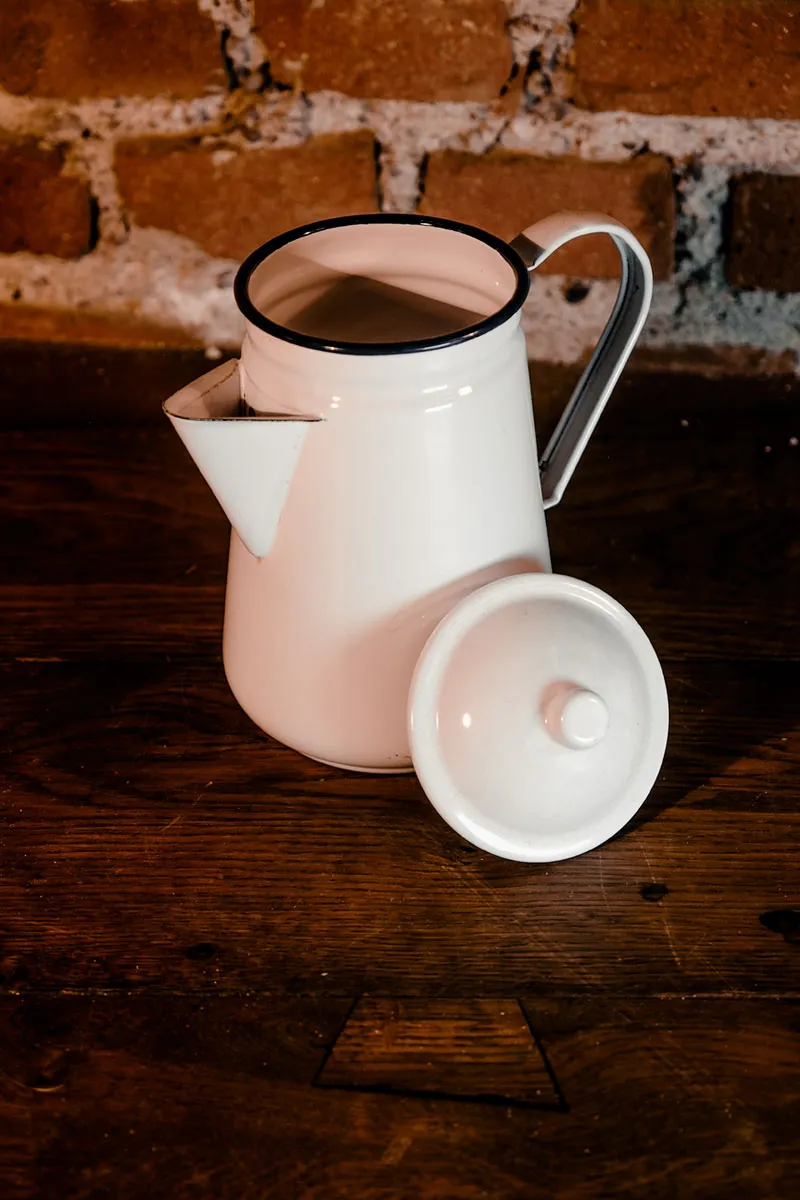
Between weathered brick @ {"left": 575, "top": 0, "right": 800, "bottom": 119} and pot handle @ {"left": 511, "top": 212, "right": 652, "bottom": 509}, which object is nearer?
pot handle @ {"left": 511, "top": 212, "right": 652, "bottom": 509}

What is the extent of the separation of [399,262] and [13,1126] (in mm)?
373

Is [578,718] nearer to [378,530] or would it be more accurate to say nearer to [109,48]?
[378,530]

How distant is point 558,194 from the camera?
29.3 inches

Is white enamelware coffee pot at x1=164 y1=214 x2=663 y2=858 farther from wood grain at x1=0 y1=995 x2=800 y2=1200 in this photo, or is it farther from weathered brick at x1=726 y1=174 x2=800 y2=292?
weathered brick at x1=726 y1=174 x2=800 y2=292

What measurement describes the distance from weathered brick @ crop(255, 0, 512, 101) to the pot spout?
1.10 feet

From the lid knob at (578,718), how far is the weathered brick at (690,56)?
0.44 metres

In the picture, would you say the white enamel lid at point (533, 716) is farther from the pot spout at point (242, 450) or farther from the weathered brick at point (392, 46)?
the weathered brick at point (392, 46)

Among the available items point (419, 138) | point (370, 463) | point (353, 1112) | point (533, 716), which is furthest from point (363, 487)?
point (419, 138)

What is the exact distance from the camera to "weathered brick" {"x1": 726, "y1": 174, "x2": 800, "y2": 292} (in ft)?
2.40

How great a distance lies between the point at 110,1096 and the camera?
412 millimetres

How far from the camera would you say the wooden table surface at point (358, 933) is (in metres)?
0.40

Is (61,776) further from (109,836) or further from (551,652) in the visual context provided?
(551,652)

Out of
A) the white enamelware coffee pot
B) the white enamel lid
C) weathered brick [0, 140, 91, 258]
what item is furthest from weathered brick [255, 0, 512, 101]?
the white enamel lid

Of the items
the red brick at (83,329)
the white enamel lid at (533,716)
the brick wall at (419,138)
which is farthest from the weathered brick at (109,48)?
the white enamel lid at (533,716)
